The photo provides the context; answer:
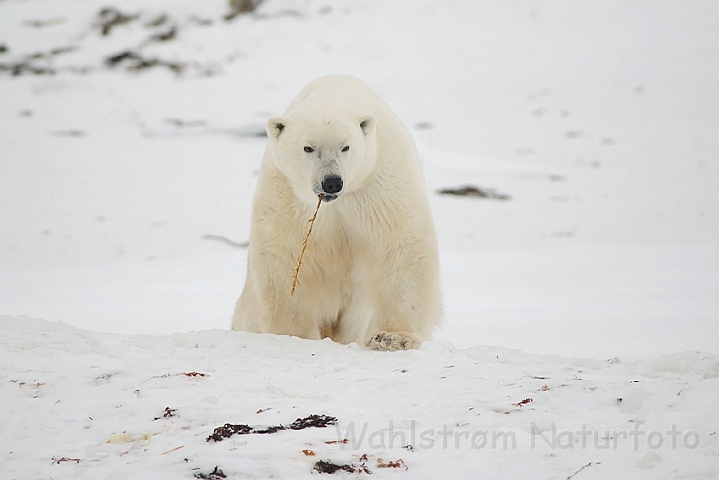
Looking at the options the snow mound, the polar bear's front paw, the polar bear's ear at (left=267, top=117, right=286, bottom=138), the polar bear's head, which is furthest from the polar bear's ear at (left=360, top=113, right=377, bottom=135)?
the snow mound

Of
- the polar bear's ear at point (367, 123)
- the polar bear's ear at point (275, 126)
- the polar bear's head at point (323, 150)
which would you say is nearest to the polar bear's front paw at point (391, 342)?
the polar bear's head at point (323, 150)

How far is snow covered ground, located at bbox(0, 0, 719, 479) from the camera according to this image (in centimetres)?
243

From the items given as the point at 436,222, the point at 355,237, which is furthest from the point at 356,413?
the point at 436,222

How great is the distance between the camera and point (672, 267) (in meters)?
7.89

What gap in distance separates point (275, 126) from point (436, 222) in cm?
661

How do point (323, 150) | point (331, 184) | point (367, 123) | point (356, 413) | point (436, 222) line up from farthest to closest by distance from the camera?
point (436, 222)
point (367, 123)
point (323, 150)
point (331, 184)
point (356, 413)

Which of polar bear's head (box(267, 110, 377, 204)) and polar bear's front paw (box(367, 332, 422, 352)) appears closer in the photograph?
polar bear's head (box(267, 110, 377, 204))

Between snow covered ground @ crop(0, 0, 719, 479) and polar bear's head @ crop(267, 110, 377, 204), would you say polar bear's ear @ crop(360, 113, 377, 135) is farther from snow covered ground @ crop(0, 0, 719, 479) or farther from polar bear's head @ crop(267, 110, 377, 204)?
snow covered ground @ crop(0, 0, 719, 479)

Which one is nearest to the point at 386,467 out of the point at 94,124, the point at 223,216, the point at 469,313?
the point at 469,313

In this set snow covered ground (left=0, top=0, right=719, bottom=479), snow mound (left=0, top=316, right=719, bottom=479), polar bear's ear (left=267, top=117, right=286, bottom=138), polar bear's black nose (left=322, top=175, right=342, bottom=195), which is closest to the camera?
snow mound (left=0, top=316, right=719, bottom=479)

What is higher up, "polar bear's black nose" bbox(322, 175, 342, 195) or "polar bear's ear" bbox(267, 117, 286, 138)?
"polar bear's ear" bbox(267, 117, 286, 138)

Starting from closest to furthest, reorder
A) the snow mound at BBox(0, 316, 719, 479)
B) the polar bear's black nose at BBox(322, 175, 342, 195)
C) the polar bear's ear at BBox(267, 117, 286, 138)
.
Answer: the snow mound at BBox(0, 316, 719, 479)
the polar bear's black nose at BBox(322, 175, 342, 195)
the polar bear's ear at BBox(267, 117, 286, 138)

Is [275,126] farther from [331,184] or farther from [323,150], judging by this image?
[331,184]

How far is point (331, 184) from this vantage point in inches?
149
